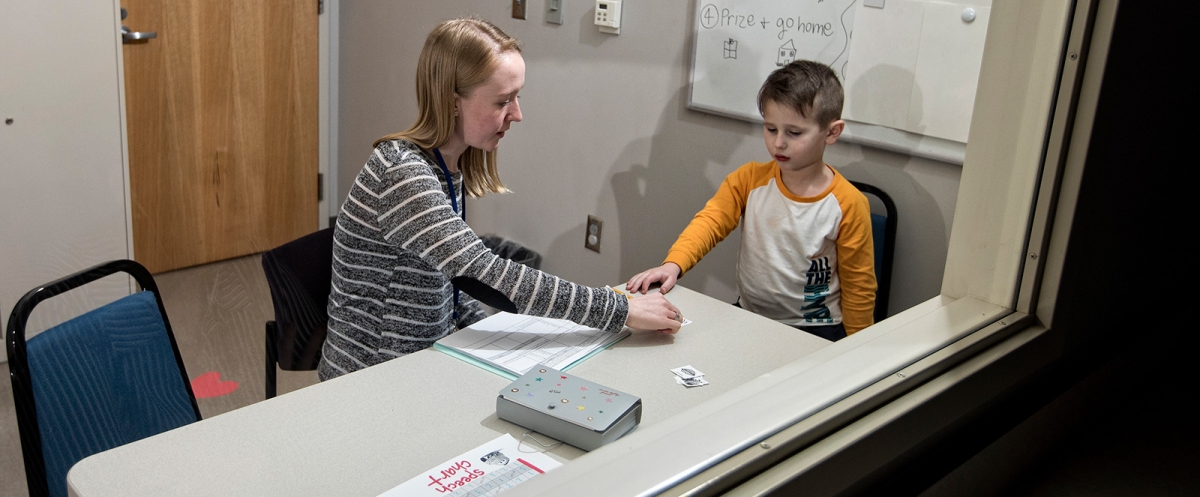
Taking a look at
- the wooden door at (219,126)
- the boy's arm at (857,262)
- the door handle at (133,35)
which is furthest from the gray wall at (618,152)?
the door handle at (133,35)

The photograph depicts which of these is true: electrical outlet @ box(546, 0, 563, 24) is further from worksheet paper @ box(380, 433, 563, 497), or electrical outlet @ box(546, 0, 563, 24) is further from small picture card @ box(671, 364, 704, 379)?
worksheet paper @ box(380, 433, 563, 497)

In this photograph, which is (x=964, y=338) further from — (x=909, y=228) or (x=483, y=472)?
(x=909, y=228)

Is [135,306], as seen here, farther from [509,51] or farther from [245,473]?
[509,51]

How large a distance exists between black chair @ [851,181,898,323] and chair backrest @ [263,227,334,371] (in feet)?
4.11

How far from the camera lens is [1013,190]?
1144 mm

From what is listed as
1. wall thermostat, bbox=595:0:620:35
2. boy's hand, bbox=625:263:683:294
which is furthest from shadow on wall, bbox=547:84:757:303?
boy's hand, bbox=625:263:683:294

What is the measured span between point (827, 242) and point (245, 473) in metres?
1.35

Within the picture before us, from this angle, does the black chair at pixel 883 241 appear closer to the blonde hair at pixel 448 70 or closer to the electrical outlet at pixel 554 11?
the blonde hair at pixel 448 70

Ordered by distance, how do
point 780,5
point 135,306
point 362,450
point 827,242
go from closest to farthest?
point 362,450, point 135,306, point 827,242, point 780,5

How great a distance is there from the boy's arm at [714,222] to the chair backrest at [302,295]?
71 cm

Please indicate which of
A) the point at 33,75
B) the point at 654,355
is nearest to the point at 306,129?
the point at 33,75

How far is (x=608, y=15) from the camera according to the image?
8.92 feet

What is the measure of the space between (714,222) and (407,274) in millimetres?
775

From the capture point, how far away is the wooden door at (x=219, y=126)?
329cm
